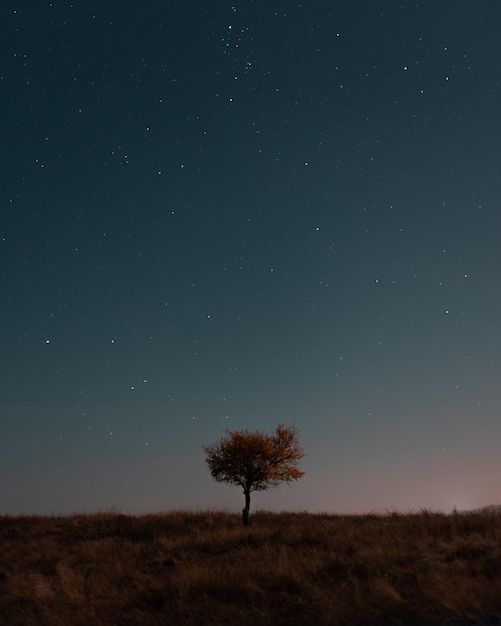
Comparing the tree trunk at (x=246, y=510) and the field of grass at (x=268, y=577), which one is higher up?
the tree trunk at (x=246, y=510)

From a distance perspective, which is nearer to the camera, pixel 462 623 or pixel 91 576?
pixel 462 623

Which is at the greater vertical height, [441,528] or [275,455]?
[275,455]

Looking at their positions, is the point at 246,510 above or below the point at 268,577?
above

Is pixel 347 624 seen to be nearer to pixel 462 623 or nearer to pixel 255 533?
pixel 462 623

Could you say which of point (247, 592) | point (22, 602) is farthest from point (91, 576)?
point (247, 592)

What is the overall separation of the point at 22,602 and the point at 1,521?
72.6ft

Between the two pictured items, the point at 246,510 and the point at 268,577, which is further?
the point at 246,510

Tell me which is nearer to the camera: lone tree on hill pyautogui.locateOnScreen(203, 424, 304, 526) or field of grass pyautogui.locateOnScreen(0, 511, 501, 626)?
field of grass pyautogui.locateOnScreen(0, 511, 501, 626)

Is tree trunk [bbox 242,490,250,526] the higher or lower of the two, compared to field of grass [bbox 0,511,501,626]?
higher

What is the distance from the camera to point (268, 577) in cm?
1602

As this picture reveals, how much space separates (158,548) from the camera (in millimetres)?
23766

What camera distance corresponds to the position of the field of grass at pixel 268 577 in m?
12.7

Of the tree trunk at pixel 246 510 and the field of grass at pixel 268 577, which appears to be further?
the tree trunk at pixel 246 510

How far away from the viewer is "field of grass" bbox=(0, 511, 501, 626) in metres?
12.7
